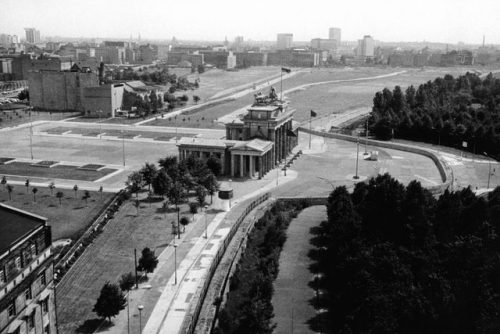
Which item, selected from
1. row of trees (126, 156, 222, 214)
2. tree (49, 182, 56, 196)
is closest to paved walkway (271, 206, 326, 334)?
row of trees (126, 156, 222, 214)

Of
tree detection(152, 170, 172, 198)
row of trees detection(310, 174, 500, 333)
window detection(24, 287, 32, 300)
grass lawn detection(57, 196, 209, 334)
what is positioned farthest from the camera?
tree detection(152, 170, 172, 198)

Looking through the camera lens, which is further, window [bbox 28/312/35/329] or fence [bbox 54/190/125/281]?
fence [bbox 54/190/125/281]

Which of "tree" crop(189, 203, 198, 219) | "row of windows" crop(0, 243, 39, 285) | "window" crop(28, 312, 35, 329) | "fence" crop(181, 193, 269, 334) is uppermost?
"row of windows" crop(0, 243, 39, 285)

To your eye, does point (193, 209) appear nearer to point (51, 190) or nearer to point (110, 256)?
point (110, 256)

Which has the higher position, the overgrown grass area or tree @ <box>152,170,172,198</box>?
tree @ <box>152,170,172,198</box>

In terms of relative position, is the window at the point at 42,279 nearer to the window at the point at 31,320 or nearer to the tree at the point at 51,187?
the window at the point at 31,320

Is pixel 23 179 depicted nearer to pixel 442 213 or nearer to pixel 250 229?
pixel 250 229

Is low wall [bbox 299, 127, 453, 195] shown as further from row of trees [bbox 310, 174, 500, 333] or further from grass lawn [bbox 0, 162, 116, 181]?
grass lawn [bbox 0, 162, 116, 181]
